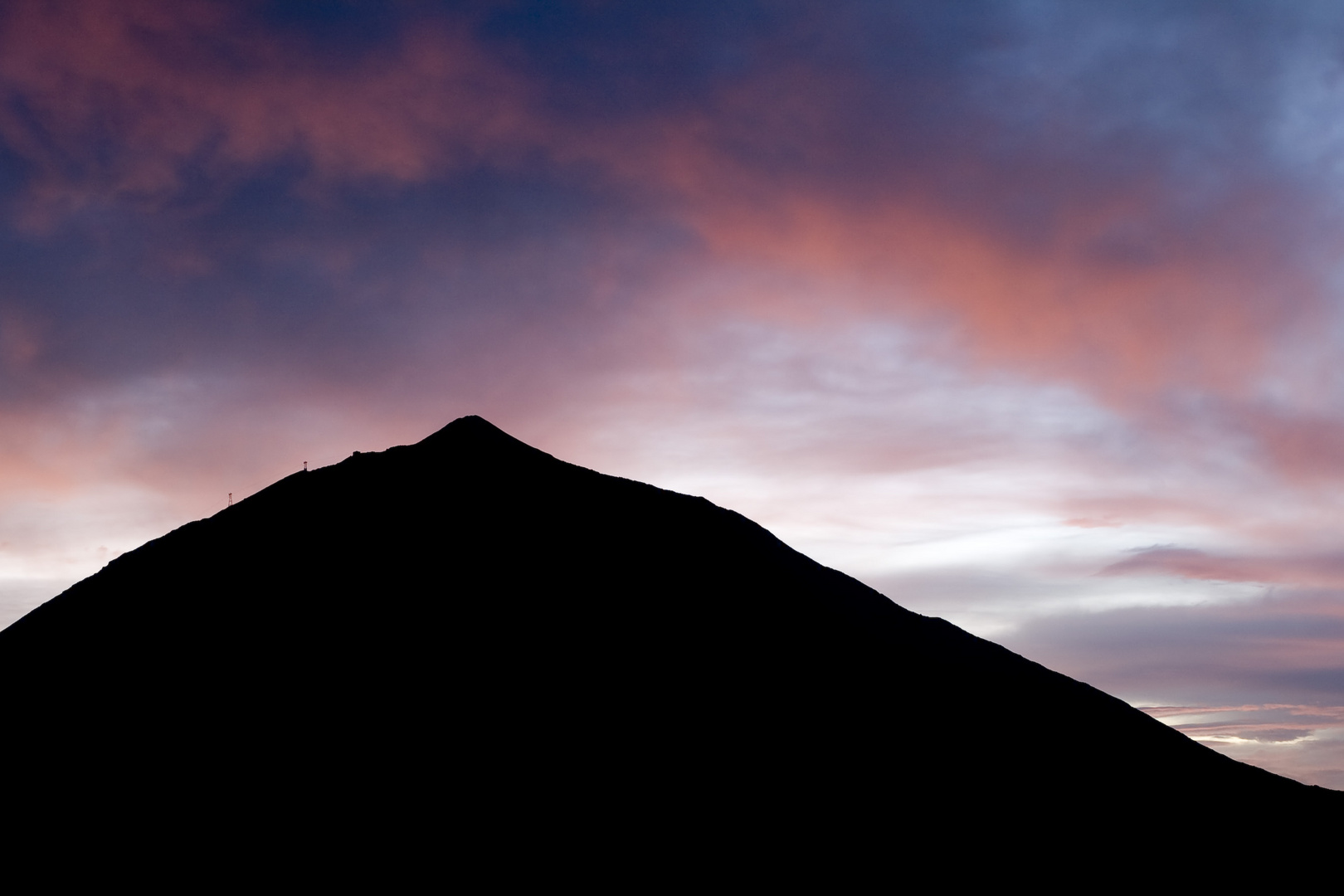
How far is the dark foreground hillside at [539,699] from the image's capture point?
31609 mm

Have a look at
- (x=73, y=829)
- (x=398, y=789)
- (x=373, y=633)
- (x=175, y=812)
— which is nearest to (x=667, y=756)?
(x=398, y=789)

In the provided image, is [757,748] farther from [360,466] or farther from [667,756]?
[360,466]

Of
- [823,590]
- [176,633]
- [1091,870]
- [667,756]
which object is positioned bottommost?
[1091,870]

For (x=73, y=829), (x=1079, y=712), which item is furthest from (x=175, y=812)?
→ (x=1079, y=712)

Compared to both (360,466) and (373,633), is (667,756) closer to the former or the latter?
(373,633)

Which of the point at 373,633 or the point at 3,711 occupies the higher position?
the point at 373,633

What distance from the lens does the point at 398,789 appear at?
3075 cm

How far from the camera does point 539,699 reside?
117ft

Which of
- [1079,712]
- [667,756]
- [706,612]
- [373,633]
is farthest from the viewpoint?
[1079,712]

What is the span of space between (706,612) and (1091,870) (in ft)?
55.2

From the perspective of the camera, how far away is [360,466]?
47.9m

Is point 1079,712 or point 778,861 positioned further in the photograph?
point 1079,712

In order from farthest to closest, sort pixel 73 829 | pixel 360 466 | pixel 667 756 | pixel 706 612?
pixel 360 466
pixel 706 612
pixel 667 756
pixel 73 829

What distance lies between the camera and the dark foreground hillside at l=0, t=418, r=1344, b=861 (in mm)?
31609
